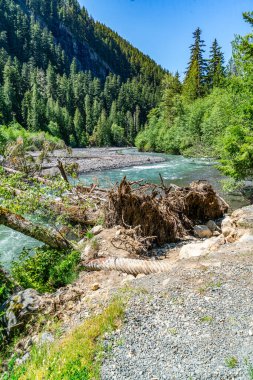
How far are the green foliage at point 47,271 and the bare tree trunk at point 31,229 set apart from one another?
1.14ft

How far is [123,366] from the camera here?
3605mm

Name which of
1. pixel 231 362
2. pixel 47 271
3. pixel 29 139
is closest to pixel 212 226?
pixel 47 271

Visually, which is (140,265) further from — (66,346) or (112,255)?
(66,346)

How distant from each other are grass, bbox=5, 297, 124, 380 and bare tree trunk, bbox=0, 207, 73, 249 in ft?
13.9

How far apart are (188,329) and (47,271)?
5.36 m

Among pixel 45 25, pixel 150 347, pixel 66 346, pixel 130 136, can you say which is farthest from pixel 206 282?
pixel 45 25

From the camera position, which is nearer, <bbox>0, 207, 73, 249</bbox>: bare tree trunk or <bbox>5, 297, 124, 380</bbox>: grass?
<bbox>5, 297, 124, 380</bbox>: grass

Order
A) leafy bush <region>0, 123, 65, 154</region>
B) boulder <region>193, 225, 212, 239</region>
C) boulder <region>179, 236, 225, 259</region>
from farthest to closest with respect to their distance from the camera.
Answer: leafy bush <region>0, 123, 65, 154</region>, boulder <region>193, 225, 212, 239</region>, boulder <region>179, 236, 225, 259</region>

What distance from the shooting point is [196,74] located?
194ft

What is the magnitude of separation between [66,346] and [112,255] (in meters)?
4.04

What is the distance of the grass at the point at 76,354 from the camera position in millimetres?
3360

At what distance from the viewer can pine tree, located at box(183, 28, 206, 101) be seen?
192 feet

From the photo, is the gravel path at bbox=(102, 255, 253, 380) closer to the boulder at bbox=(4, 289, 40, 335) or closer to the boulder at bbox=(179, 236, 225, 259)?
the boulder at bbox=(179, 236, 225, 259)

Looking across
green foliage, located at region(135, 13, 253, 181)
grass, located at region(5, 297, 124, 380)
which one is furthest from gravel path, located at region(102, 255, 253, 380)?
green foliage, located at region(135, 13, 253, 181)
